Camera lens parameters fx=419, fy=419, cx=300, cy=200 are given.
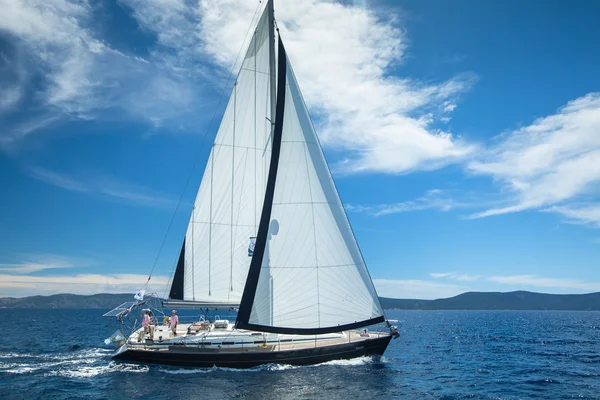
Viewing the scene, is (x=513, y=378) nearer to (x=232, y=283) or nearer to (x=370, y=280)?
(x=370, y=280)

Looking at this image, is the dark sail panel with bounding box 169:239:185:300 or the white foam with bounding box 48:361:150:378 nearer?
the white foam with bounding box 48:361:150:378

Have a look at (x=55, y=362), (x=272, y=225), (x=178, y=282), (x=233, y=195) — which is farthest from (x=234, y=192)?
(x=55, y=362)

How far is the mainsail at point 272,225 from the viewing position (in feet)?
76.7

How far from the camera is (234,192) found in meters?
27.3

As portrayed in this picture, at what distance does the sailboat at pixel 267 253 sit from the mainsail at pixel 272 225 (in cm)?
6

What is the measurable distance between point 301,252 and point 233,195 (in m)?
6.54

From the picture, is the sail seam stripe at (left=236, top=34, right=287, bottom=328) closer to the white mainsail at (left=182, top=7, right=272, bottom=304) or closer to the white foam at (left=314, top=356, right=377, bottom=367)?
the white mainsail at (left=182, top=7, right=272, bottom=304)

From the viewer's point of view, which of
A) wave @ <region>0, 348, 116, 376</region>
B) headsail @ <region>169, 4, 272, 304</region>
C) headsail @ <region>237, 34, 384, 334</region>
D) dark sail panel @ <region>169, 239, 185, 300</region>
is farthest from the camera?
headsail @ <region>169, 4, 272, 304</region>

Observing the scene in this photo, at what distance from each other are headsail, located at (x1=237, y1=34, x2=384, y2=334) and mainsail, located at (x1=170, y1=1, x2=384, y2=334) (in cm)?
6

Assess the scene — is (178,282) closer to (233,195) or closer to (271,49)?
(233,195)

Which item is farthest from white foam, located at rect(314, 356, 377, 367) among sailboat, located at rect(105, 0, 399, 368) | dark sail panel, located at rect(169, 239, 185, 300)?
dark sail panel, located at rect(169, 239, 185, 300)

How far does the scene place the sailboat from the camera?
2336 cm

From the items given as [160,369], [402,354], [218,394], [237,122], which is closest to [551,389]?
[402,354]

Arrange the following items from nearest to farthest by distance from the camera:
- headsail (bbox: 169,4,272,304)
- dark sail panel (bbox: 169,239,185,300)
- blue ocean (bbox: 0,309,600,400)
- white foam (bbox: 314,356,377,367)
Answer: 1. blue ocean (bbox: 0,309,600,400)
2. white foam (bbox: 314,356,377,367)
3. dark sail panel (bbox: 169,239,185,300)
4. headsail (bbox: 169,4,272,304)
